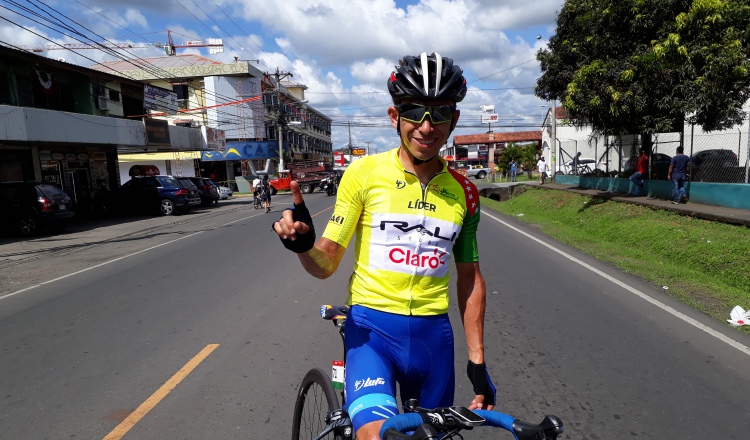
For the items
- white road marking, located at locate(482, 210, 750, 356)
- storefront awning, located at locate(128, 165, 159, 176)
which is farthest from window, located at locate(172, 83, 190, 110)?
white road marking, located at locate(482, 210, 750, 356)

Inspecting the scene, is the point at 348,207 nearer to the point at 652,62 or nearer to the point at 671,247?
the point at 671,247

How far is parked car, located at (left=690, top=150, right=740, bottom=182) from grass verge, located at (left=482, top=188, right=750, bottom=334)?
2085 mm

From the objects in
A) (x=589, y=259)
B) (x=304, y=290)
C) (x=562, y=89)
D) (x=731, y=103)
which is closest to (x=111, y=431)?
(x=304, y=290)

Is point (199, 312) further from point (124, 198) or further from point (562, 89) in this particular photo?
point (124, 198)

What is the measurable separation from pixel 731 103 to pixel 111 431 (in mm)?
14624

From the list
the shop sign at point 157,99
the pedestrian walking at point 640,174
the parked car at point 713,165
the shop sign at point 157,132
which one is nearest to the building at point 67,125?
the shop sign at point 157,132

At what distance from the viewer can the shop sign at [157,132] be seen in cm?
2622

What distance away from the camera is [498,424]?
67.4 inches

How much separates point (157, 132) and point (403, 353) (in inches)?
1099

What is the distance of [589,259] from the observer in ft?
33.1

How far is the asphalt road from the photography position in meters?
3.74

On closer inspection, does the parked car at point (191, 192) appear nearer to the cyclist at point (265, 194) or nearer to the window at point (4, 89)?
the cyclist at point (265, 194)

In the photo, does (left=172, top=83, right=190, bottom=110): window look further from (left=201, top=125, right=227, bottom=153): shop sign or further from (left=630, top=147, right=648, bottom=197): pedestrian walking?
(left=630, top=147, right=648, bottom=197): pedestrian walking

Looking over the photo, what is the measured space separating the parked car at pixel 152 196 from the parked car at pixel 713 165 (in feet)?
66.3
